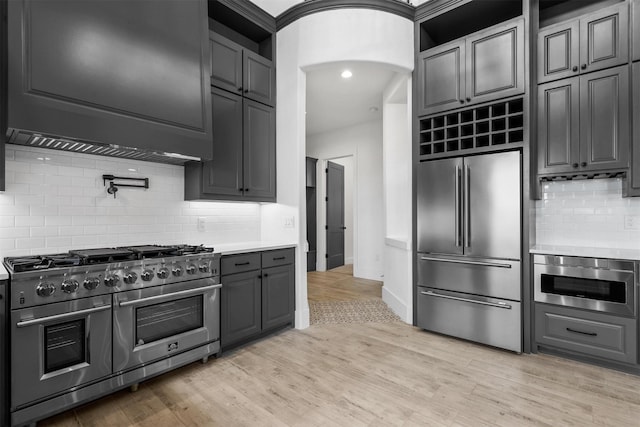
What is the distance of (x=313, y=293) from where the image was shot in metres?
4.98

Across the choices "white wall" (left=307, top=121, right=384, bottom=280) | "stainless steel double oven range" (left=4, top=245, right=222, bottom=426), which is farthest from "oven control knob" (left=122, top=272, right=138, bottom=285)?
"white wall" (left=307, top=121, right=384, bottom=280)

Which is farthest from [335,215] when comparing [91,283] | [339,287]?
[91,283]

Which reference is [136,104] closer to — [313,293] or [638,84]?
[313,293]

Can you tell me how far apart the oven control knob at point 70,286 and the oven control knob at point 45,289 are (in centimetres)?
4

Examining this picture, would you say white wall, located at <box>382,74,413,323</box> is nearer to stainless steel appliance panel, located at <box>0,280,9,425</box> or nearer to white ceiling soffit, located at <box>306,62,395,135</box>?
white ceiling soffit, located at <box>306,62,395,135</box>

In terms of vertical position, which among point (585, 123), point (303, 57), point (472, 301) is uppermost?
point (303, 57)

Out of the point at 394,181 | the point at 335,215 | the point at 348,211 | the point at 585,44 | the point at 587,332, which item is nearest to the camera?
the point at 587,332

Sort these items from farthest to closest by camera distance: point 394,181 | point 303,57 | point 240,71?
point 394,181
point 303,57
point 240,71

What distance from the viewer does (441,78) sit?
3324mm

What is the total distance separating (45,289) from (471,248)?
10.6ft

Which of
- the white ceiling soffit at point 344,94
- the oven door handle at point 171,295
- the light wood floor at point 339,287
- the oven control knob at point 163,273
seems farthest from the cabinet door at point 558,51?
the oven control knob at point 163,273

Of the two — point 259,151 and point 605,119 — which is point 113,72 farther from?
point 605,119

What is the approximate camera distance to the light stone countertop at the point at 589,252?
2531mm

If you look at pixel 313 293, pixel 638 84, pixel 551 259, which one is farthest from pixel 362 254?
pixel 638 84
